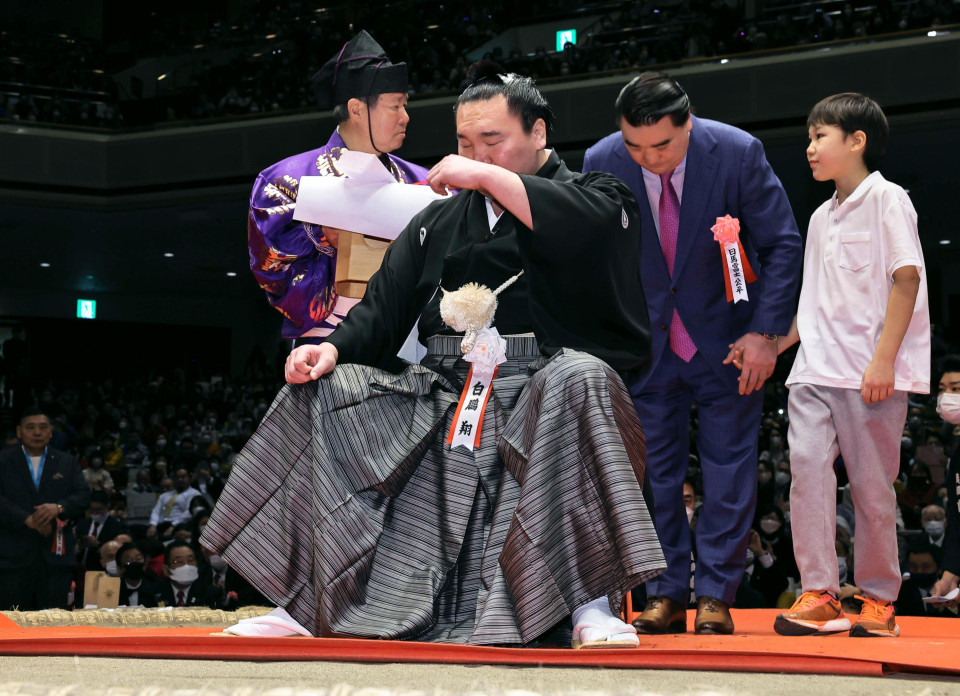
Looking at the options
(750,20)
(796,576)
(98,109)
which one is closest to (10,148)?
(98,109)

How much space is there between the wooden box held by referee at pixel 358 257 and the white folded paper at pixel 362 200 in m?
0.02

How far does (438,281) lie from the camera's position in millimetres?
2010

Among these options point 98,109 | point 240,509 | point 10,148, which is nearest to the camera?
point 240,509

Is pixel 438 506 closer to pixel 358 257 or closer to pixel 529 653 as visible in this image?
pixel 529 653

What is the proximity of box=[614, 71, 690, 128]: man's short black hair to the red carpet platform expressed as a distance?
1.02 m

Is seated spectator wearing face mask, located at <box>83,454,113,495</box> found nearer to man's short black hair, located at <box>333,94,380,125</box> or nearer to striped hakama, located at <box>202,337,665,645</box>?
man's short black hair, located at <box>333,94,380,125</box>

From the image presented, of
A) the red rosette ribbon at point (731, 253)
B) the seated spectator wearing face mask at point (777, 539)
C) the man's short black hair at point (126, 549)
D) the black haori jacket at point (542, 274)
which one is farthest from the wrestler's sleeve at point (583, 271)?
the man's short black hair at point (126, 549)

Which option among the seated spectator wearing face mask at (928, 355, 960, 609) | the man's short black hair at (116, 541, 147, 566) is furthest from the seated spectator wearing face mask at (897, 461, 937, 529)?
the man's short black hair at (116, 541, 147, 566)

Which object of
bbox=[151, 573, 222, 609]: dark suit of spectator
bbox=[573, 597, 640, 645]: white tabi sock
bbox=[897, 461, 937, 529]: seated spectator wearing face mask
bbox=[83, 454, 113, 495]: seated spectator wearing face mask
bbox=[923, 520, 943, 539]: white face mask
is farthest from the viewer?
bbox=[83, 454, 113, 495]: seated spectator wearing face mask

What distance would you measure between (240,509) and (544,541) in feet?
1.68

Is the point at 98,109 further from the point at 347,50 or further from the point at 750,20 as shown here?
the point at 347,50

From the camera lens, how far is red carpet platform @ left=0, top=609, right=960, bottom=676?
52.6 inches

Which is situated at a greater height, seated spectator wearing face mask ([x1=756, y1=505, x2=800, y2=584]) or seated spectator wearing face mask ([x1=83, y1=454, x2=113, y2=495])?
seated spectator wearing face mask ([x1=756, y1=505, x2=800, y2=584])

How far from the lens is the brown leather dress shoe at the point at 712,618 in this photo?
2076 mm
